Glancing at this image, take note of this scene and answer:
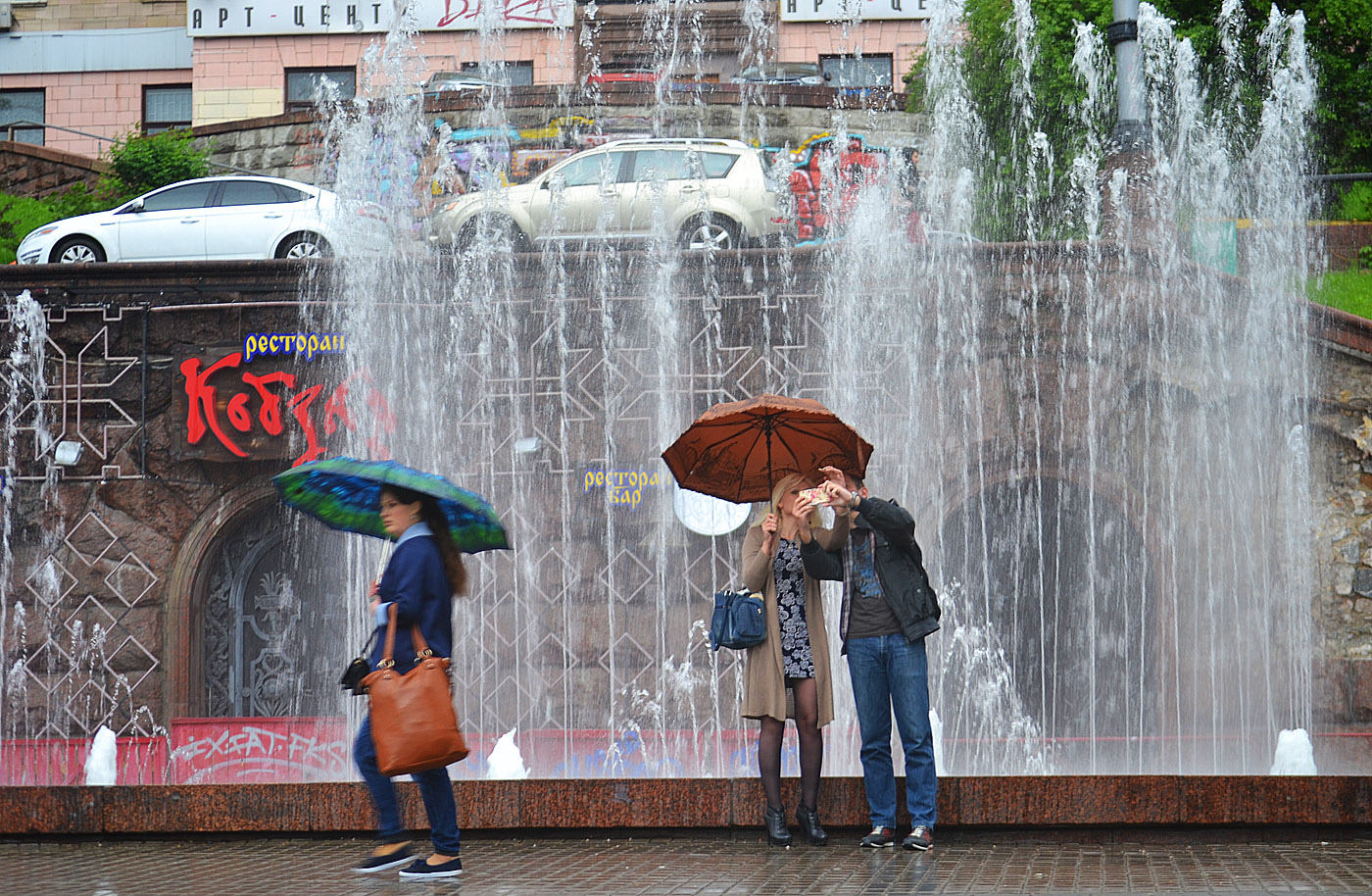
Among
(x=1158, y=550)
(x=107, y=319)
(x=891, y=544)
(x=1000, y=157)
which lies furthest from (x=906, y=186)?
(x=891, y=544)

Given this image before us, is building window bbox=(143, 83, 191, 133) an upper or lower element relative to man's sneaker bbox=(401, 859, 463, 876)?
upper

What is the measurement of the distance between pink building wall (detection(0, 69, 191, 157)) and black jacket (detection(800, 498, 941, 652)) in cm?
2455

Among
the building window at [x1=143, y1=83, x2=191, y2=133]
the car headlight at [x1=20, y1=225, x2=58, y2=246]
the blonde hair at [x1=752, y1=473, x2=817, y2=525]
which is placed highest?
the building window at [x1=143, y1=83, x2=191, y2=133]

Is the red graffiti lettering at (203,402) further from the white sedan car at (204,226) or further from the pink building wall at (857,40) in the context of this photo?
the pink building wall at (857,40)

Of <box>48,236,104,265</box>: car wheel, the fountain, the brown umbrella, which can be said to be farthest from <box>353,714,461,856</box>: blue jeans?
<box>48,236,104,265</box>: car wheel

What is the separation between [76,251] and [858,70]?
14.0 m

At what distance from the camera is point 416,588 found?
5.20 m

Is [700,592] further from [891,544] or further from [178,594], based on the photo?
[891,544]

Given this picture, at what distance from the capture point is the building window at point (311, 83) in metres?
26.7

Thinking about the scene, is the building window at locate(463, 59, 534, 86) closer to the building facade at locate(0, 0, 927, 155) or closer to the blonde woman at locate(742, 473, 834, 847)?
the building facade at locate(0, 0, 927, 155)

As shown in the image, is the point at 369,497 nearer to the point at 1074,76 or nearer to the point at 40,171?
the point at 1074,76

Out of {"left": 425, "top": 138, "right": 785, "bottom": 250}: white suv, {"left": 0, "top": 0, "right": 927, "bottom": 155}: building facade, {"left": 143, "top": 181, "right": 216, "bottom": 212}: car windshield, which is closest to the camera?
{"left": 425, "top": 138, "right": 785, "bottom": 250}: white suv

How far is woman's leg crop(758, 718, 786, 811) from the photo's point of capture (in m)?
5.89

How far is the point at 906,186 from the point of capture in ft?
58.2
